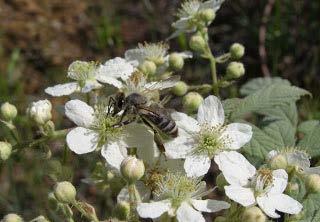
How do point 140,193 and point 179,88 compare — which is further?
point 179,88

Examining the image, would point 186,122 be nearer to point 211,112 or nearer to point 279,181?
point 211,112

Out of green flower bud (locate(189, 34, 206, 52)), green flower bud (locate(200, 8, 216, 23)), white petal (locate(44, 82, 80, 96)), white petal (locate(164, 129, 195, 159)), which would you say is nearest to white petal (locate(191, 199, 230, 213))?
white petal (locate(164, 129, 195, 159))

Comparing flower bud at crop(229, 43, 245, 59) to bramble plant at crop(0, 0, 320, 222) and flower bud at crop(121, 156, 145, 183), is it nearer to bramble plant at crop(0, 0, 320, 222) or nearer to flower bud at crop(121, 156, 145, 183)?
bramble plant at crop(0, 0, 320, 222)

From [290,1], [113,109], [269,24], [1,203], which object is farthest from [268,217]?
[290,1]

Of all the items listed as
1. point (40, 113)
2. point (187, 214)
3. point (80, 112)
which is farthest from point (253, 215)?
point (40, 113)

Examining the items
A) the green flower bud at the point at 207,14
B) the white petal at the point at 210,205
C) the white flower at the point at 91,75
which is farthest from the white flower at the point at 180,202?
the green flower bud at the point at 207,14

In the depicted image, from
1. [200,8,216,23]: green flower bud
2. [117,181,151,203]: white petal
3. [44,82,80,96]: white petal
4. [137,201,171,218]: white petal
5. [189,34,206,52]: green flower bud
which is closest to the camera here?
[137,201,171,218]: white petal

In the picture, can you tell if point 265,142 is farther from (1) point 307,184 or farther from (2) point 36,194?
(2) point 36,194
